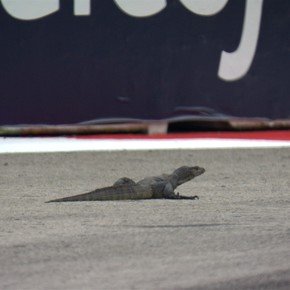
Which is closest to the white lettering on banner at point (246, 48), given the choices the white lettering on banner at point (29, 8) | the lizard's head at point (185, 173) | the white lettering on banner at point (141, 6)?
the white lettering on banner at point (141, 6)

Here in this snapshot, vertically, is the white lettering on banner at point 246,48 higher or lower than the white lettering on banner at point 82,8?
lower

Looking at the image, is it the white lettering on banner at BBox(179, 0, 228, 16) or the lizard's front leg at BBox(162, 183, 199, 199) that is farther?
the white lettering on banner at BBox(179, 0, 228, 16)

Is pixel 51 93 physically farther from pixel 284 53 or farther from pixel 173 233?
pixel 173 233

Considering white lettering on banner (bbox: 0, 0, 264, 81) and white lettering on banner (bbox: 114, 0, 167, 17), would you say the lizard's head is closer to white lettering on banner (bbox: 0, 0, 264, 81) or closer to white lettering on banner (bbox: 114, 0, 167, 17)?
white lettering on banner (bbox: 0, 0, 264, 81)

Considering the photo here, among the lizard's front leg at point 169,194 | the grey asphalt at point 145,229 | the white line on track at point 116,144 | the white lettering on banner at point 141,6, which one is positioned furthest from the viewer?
the white lettering on banner at point 141,6

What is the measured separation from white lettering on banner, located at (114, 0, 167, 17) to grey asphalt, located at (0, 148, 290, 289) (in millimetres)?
1588

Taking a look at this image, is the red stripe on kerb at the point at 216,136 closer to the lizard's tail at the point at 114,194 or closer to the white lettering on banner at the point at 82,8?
the white lettering on banner at the point at 82,8

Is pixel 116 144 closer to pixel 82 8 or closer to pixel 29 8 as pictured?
pixel 82 8

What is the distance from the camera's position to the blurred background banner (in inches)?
511

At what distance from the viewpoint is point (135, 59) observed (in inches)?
517

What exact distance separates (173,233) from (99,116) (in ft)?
17.5

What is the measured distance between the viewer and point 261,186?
10.6 meters

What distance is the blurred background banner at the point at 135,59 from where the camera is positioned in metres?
13.0

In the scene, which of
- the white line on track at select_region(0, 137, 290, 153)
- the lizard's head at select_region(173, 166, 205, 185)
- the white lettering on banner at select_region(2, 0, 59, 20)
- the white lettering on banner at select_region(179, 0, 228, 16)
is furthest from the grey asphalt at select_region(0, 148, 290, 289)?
the white lettering on banner at select_region(179, 0, 228, 16)
